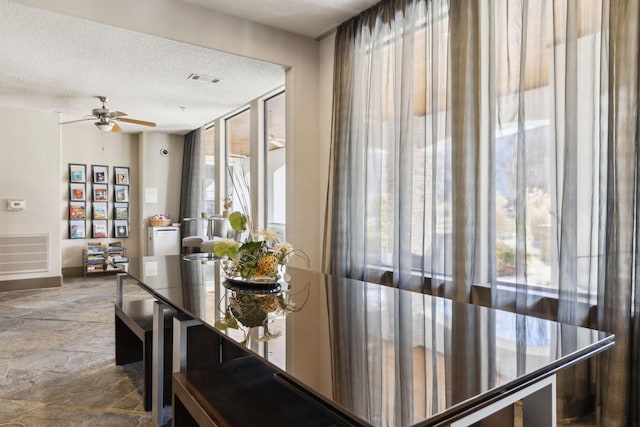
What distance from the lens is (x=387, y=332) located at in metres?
1.24

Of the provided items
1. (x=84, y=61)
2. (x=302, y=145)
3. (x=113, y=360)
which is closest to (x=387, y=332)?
(x=113, y=360)

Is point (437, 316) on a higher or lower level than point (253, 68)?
lower

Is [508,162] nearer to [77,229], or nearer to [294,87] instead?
[294,87]

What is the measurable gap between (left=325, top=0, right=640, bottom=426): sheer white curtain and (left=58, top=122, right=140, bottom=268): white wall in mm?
5506

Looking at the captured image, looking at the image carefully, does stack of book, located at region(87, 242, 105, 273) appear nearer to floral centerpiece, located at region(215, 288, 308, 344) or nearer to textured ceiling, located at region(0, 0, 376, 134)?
textured ceiling, located at region(0, 0, 376, 134)

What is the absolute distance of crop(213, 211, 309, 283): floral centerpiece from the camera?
6.28 ft

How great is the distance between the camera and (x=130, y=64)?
4.09 meters

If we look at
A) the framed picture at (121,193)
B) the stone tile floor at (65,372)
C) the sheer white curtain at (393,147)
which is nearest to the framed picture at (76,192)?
the framed picture at (121,193)

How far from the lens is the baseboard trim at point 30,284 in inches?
217

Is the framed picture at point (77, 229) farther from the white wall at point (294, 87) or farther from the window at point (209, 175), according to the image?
the white wall at point (294, 87)

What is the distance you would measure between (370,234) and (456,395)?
2556mm

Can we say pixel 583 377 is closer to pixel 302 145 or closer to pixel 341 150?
pixel 341 150

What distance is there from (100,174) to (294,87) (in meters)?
4.91

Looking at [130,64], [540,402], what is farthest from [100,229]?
[540,402]
